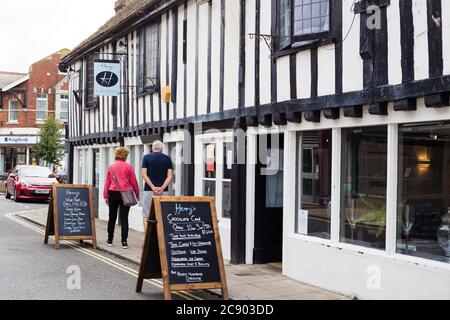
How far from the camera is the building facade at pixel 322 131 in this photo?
20.7 ft

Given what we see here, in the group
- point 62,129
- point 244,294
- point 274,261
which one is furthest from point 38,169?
point 244,294

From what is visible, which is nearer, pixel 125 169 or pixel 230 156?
pixel 230 156

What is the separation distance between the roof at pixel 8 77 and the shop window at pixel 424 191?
4049cm

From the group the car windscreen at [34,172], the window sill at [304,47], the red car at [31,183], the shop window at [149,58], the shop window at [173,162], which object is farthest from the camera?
the car windscreen at [34,172]

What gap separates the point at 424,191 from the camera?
21.5 feet

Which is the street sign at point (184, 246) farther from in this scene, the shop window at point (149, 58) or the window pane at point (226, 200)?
the shop window at point (149, 58)

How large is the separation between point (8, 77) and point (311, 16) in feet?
139

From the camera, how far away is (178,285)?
22.1ft

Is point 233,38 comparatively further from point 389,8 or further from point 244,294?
point 244,294

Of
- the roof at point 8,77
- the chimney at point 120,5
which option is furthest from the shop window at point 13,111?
the chimney at point 120,5

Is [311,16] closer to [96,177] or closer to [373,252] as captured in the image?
[373,252]

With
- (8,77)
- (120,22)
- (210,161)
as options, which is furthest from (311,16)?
(8,77)

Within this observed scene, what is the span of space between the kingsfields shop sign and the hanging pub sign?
2871cm
